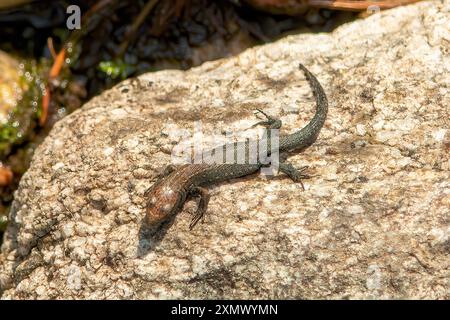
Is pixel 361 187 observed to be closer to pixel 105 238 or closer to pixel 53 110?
pixel 105 238

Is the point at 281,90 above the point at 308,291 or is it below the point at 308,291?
above

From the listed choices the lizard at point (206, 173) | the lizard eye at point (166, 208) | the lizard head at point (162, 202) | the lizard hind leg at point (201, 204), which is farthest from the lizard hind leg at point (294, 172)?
the lizard eye at point (166, 208)

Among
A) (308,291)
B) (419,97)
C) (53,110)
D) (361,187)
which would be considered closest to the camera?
(308,291)

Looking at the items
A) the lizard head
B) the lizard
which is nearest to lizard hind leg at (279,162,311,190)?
the lizard

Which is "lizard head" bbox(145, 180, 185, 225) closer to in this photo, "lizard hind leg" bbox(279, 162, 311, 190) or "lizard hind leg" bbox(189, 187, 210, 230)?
"lizard hind leg" bbox(189, 187, 210, 230)

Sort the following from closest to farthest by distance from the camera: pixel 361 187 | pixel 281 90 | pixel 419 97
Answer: pixel 361 187, pixel 419 97, pixel 281 90

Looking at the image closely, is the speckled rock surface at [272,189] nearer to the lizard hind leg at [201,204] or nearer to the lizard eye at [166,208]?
the lizard hind leg at [201,204]

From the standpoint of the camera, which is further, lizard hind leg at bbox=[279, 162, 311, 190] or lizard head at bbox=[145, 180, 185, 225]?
lizard hind leg at bbox=[279, 162, 311, 190]
